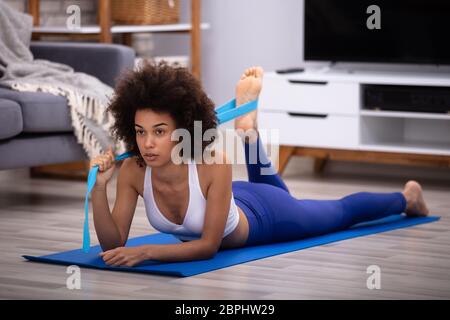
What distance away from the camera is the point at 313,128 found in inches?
182

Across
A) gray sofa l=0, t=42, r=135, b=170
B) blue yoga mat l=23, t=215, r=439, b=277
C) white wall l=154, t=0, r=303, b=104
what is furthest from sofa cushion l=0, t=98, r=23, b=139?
white wall l=154, t=0, r=303, b=104

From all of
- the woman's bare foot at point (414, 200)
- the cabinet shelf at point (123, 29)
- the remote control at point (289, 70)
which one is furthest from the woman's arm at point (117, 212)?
the remote control at point (289, 70)

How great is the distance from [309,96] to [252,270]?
2079 millimetres

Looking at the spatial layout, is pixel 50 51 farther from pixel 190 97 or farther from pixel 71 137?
pixel 190 97

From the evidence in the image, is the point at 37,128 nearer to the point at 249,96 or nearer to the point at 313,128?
the point at 249,96

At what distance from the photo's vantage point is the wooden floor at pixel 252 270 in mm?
2373

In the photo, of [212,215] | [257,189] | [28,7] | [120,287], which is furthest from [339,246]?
[28,7]

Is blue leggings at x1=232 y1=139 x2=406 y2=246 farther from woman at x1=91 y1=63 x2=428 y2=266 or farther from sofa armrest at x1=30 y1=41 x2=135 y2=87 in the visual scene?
sofa armrest at x1=30 y1=41 x2=135 y2=87

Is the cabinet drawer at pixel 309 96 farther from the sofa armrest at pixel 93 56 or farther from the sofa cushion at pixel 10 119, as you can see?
the sofa cushion at pixel 10 119

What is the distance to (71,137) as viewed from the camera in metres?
3.85

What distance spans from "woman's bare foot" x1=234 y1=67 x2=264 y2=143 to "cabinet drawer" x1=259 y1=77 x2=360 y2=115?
1.53 metres

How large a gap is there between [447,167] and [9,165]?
2145 millimetres

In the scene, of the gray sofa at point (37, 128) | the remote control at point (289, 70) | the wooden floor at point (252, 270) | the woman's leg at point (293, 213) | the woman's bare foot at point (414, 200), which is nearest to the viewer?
the wooden floor at point (252, 270)

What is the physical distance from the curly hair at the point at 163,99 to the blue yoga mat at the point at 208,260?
0.98 feet
